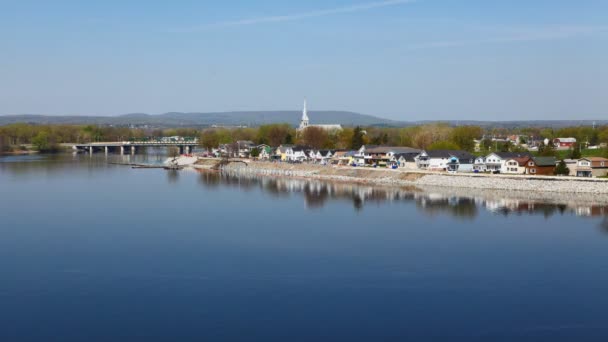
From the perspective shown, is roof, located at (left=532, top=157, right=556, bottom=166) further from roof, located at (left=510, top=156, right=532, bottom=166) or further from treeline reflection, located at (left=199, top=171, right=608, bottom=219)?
treeline reflection, located at (left=199, top=171, right=608, bottom=219)

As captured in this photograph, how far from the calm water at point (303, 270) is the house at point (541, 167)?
4501mm

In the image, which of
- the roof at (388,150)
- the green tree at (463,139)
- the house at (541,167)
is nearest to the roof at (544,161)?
the house at (541,167)

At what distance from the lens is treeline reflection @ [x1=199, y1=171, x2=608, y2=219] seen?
1360 centimetres

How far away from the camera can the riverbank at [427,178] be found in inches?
655

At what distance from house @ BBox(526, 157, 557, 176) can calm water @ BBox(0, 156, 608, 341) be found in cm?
450

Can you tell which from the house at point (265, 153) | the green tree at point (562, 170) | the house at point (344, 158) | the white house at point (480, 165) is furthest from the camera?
the house at point (265, 153)

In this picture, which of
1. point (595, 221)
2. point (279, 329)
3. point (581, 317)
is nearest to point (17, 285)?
point (279, 329)

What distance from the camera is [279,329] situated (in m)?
6.37

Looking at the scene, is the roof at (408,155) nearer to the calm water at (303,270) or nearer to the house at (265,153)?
the calm water at (303,270)

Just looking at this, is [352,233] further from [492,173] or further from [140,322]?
[492,173]

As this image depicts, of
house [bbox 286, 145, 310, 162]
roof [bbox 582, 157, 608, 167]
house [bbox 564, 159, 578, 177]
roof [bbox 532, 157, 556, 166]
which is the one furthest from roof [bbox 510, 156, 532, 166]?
house [bbox 286, 145, 310, 162]

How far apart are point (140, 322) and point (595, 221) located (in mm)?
9091

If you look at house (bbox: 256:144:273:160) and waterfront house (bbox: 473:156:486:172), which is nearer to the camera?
waterfront house (bbox: 473:156:486:172)

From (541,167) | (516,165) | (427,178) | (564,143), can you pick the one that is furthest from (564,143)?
(427,178)
